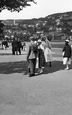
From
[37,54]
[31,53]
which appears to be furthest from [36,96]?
[37,54]

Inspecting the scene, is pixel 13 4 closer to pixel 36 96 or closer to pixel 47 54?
pixel 47 54

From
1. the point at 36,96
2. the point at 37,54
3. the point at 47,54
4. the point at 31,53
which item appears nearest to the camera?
the point at 36,96

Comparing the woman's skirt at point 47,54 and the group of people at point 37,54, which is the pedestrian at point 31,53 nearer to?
the group of people at point 37,54

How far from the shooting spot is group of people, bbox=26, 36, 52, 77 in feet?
45.2

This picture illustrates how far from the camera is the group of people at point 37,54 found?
Result: 45.2 ft

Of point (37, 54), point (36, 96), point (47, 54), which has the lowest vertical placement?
point (36, 96)

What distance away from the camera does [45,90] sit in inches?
404

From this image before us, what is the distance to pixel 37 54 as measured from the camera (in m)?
14.2

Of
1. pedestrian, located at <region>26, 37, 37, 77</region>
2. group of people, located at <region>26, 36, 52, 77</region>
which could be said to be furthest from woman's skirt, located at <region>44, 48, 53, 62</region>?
pedestrian, located at <region>26, 37, 37, 77</region>

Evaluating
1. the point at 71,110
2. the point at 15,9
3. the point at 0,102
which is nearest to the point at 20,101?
the point at 0,102

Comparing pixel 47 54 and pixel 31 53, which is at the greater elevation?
pixel 31 53

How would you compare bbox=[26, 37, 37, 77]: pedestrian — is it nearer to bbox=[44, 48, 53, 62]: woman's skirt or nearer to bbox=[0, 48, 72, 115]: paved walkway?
bbox=[0, 48, 72, 115]: paved walkway

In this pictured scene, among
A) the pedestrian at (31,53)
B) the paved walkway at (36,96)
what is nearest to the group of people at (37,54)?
the pedestrian at (31,53)

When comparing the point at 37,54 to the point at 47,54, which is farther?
the point at 47,54
